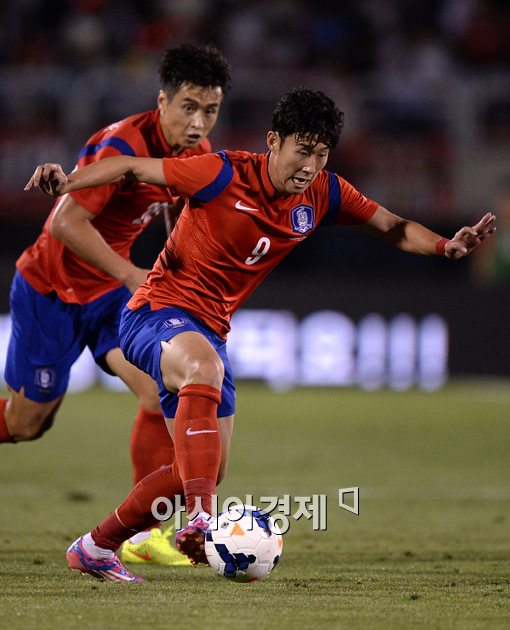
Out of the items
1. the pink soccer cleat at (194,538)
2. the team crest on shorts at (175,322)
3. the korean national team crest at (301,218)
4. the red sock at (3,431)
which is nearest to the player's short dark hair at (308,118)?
the korean national team crest at (301,218)

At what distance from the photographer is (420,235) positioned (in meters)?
5.18

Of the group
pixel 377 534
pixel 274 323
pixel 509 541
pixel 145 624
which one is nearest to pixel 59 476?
pixel 377 534

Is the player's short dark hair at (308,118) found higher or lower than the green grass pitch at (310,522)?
higher

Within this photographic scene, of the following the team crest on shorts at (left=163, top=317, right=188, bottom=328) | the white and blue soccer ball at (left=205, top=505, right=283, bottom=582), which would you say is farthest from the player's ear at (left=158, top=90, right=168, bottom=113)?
the white and blue soccer ball at (left=205, top=505, right=283, bottom=582)

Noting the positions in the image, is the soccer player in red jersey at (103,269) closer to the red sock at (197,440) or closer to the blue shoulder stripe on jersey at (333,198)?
the blue shoulder stripe on jersey at (333,198)

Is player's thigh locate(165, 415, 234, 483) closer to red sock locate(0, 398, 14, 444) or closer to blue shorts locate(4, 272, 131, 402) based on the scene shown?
blue shorts locate(4, 272, 131, 402)

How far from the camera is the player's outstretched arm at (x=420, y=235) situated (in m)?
4.91

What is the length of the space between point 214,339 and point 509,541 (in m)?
2.18

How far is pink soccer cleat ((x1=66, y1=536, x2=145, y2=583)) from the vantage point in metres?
4.87

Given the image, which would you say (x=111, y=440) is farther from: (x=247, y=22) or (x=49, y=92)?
(x=247, y=22)

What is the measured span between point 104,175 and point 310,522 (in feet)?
9.53

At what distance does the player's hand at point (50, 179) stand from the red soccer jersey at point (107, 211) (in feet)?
3.13

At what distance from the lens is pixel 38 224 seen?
15.2 meters

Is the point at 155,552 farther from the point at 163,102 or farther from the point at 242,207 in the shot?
the point at 163,102
